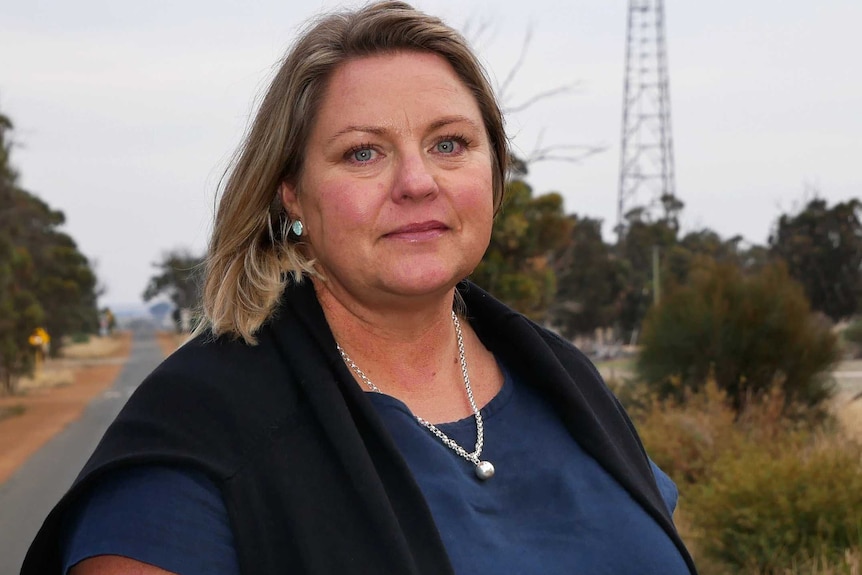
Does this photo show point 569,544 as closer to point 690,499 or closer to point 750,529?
point 750,529

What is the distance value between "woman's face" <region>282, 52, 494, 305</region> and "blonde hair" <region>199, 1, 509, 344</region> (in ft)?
0.09

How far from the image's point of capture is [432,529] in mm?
2119

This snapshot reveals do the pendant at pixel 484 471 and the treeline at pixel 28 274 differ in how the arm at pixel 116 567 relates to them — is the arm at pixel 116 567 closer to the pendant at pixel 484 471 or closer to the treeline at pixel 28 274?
the pendant at pixel 484 471

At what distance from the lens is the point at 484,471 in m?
2.38

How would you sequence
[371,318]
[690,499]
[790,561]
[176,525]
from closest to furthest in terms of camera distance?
[176,525] < [371,318] < [790,561] < [690,499]

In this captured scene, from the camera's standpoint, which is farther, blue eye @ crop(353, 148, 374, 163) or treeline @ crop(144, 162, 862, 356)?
treeline @ crop(144, 162, 862, 356)

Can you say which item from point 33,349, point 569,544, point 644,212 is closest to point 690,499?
point 569,544

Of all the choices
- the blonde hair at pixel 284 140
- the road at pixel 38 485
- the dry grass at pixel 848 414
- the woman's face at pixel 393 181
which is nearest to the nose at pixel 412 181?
the woman's face at pixel 393 181

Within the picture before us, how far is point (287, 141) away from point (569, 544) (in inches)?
38.5

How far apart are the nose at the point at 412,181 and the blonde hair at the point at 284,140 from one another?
0.70 feet

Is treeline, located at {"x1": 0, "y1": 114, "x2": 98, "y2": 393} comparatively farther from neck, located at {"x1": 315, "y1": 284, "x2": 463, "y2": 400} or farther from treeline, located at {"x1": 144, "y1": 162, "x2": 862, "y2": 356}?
neck, located at {"x1": 315, "y1": 284, "x2": 463, "y2": 400}

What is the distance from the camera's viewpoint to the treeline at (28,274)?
112 ft

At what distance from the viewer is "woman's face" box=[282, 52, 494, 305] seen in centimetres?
241

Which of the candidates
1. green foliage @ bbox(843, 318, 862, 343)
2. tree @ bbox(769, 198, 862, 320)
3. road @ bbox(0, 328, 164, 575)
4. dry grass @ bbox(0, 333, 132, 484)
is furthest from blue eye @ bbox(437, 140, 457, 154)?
green foliage @ bbox(843, 318, 862, 343)
